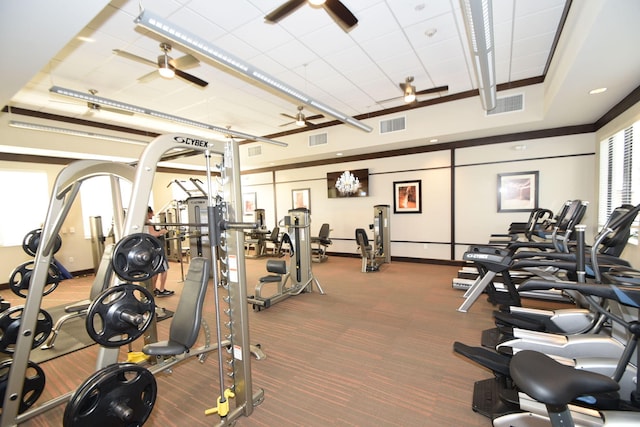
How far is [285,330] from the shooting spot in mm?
3637

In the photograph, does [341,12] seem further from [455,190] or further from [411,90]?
[455,190]

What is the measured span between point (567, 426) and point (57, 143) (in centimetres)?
892

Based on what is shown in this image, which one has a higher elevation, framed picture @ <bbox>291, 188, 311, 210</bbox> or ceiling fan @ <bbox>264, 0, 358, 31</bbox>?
ceiling fan @ <bbox>264, 0, 358, 31</bbox>

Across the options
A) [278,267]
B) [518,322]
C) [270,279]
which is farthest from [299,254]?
[518,322]

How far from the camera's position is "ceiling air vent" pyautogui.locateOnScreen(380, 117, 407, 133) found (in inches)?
249

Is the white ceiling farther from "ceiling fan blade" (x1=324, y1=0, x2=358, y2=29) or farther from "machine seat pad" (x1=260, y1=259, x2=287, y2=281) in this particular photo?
"machine seat pad" (x1=260, y1=259, x2=287, y2=281)

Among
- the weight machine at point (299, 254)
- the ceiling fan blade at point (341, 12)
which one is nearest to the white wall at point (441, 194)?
the weight machine at point (299, 254)

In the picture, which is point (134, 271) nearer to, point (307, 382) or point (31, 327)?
point (31, 327)

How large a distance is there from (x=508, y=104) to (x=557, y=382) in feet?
18.7

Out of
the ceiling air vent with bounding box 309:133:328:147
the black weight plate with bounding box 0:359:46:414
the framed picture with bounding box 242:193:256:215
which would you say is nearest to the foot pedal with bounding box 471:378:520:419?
the black weight plate with bounding box 0:359:46:414

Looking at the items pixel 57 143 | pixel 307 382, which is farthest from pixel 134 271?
pixel 57 143

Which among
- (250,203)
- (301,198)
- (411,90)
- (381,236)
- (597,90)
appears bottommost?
(381,236)

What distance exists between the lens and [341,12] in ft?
9.19

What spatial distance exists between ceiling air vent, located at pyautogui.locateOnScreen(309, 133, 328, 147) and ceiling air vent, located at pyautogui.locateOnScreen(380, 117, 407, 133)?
1.65m
